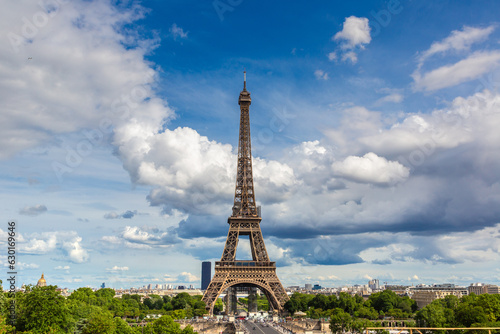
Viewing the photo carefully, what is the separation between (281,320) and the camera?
96812mm

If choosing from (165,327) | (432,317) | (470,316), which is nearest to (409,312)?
(432,317)

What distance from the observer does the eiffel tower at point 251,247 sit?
95625mm

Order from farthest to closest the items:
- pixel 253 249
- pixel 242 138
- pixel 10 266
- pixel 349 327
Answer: pixel 242 138 → pixel 253 249 → pixel 349 327 → pixel 10 266

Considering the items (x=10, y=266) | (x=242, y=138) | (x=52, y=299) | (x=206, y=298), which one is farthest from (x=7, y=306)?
(x=242, y=138)

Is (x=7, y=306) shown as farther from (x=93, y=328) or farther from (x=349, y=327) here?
(x=349, y=327)

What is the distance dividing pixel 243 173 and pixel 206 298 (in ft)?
101

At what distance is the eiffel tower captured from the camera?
314 ft

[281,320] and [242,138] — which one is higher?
[242,138]

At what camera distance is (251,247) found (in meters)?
103

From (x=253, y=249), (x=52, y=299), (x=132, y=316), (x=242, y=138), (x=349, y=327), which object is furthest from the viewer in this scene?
(x=132, y=316)

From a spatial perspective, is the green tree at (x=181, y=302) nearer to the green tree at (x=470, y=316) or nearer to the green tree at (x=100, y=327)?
the green tree at (x=100, y=327)

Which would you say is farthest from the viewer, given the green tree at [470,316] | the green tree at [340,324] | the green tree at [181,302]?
the green tree at [181,302]

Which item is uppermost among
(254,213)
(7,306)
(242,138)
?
(242,138)

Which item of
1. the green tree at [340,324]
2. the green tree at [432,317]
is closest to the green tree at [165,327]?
the green tree at [340,324]
